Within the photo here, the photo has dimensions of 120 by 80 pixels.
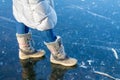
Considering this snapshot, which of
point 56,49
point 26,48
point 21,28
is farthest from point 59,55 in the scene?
point 21,28

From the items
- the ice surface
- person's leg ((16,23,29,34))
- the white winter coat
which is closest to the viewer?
the white winter coat

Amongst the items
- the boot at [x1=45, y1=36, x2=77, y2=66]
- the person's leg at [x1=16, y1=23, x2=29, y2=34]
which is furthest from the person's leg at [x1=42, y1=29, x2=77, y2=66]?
the person's leg at [x1=16, y1=23, x2=29, y2=34]

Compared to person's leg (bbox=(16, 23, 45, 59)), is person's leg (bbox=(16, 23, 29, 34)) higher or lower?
higher

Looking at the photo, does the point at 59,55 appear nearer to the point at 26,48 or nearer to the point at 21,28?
the point at 26,48

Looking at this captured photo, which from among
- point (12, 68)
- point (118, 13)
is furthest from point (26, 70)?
point (118, 13)

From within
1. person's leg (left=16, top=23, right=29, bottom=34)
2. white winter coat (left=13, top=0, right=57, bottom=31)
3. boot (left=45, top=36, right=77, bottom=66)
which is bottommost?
boot (left=45, top=36, right=77, bottom=66)

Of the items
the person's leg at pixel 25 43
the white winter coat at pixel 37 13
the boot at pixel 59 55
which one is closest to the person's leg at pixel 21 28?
the person's leg at pixel 25 43

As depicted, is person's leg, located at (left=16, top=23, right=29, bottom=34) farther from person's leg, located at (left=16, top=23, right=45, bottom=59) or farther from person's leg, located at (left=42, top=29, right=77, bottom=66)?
person's leg, located at (left=42, top=29, right=77, bottom=66)
